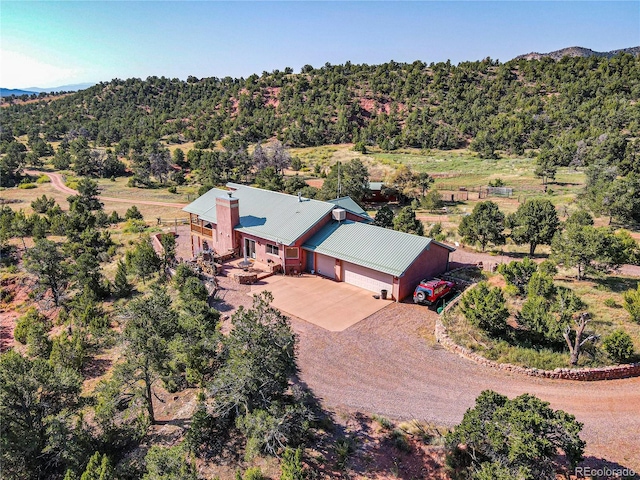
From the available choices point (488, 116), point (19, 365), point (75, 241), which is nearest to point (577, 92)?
point (488, 116)

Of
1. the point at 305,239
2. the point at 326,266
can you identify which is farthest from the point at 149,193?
the point at 326,266

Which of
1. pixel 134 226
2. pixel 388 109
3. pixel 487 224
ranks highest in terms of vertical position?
pixel 388 109

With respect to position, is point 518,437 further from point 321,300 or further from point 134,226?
point 134,226

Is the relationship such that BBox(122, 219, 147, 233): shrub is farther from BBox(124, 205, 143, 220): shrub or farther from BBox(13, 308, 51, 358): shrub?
BBox(13, 308, 51, 358): shrub

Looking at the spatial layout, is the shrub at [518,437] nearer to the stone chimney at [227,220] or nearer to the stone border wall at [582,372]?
the stone border wall at [582,372]

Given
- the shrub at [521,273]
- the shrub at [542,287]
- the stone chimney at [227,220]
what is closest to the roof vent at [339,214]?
the stone chimney at [227,220]

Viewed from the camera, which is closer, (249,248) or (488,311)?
(488,311)

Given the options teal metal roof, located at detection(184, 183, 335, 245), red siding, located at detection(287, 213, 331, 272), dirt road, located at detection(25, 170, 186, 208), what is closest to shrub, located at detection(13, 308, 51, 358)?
teal metal roof, located at detection(184, 183, 335, 245)
